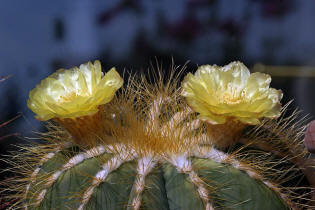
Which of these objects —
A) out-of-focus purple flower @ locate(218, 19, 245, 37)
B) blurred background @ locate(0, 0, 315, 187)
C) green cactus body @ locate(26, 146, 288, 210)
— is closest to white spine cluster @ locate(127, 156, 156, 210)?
green cactus body @ locate(26, 146, 288, 210)

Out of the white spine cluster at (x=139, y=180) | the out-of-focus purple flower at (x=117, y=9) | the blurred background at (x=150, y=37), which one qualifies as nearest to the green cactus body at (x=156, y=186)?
the white spine cluster at (x=139, y=180)

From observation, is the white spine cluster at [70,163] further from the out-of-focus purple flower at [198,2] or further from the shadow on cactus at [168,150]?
the out-of-focus purple flower at [198,2]

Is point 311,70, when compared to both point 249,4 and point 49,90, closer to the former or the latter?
point 249,4

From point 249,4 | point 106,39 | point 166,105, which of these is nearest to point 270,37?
point 249,4

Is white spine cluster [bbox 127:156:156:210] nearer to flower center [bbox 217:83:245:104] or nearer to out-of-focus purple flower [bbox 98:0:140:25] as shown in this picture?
flower center [bbox 217:83:245:104]

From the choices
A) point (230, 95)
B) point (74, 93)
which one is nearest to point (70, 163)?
point (74, 93)

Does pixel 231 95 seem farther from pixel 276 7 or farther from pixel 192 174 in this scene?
pixel 276 7

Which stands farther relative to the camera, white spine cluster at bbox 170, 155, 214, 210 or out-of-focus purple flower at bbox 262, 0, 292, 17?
out-of-focus purple flower at bbox 262, 0, 292, 17

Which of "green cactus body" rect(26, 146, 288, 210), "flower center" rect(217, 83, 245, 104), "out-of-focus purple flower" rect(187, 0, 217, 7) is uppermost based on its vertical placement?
"out-of-focus purple flower" rect(187, 0, 217, 7)
